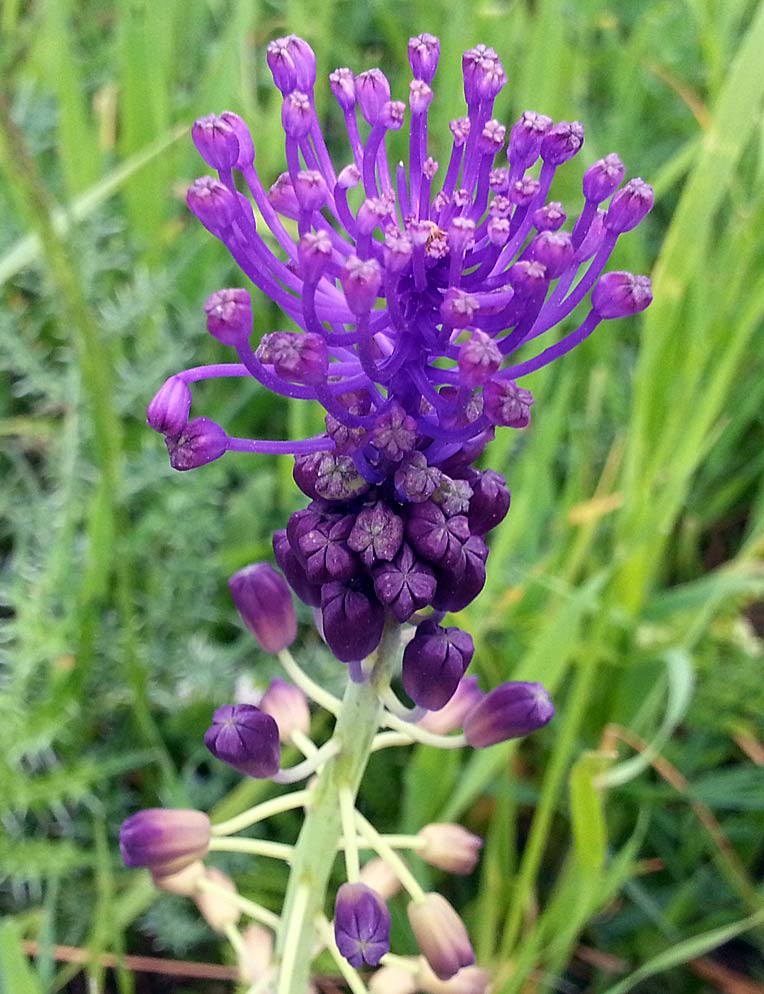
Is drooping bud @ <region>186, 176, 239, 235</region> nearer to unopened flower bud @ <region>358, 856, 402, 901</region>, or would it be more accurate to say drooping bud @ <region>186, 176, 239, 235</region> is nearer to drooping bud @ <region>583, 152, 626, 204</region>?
drooping bud @ <region>583, 152, 626, 204</region>

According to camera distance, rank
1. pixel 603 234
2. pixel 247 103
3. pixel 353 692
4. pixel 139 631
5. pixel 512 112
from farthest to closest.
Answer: pixel 512 112, pixel 247 103, pixel 139 631, pixel 353 692, pixel 603 234

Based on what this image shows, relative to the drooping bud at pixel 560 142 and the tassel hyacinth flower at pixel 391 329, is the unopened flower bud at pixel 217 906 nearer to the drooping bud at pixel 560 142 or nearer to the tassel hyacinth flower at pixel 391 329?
the tassel hyacinth flower at pixel 391 329

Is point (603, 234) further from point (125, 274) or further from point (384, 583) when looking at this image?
point (125, 274)

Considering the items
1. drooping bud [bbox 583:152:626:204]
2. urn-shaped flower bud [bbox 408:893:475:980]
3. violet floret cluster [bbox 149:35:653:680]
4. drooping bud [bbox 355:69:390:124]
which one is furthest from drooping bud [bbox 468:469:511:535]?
urn-shaped flower bud [bbox 408:893:475:980]

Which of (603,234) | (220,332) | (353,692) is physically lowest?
(353,692)

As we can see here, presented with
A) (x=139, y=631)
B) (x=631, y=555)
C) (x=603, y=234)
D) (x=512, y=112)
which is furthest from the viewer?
(x=512, y=112)

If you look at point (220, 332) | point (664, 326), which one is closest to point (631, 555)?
point (664, 326)
